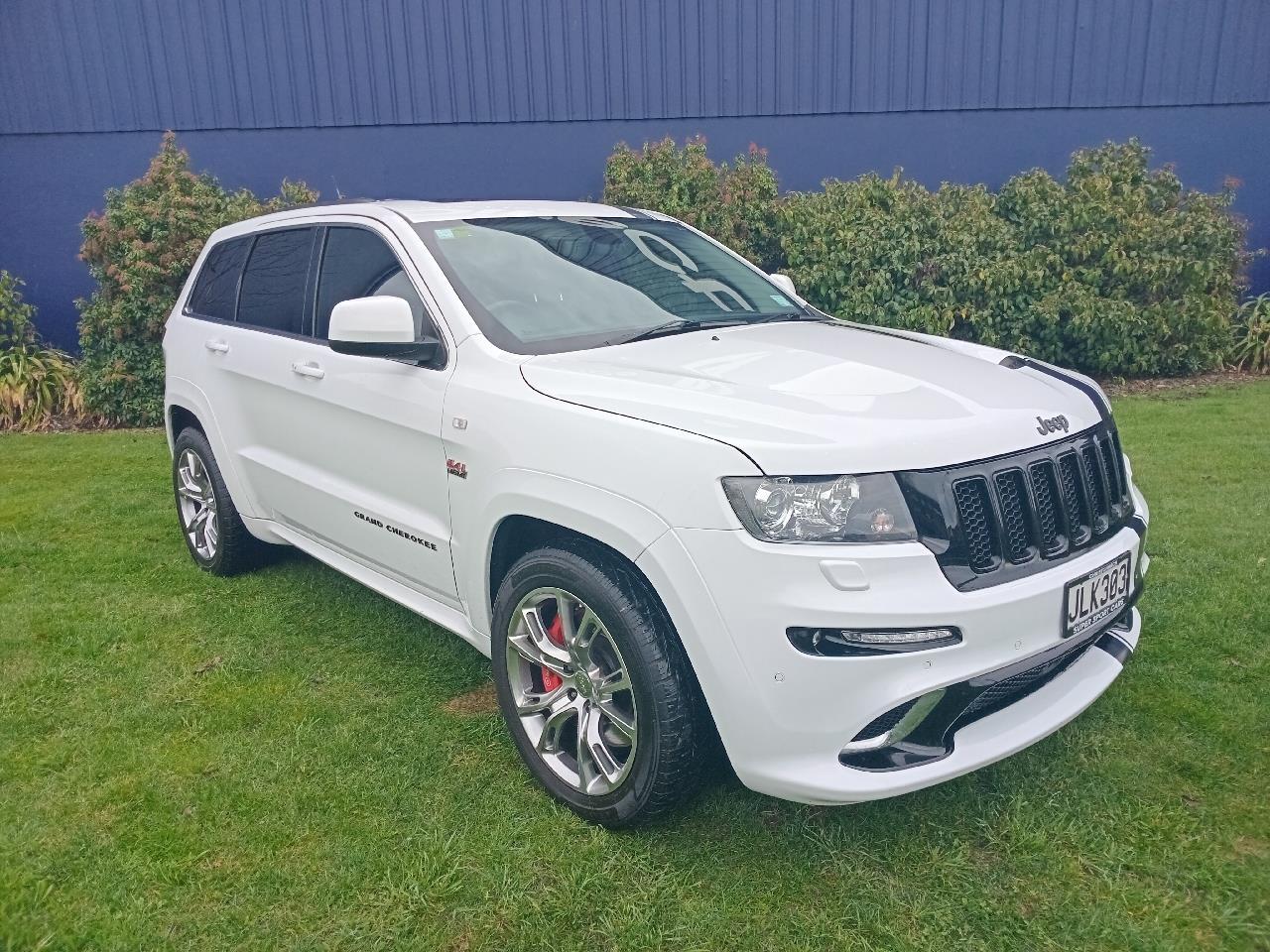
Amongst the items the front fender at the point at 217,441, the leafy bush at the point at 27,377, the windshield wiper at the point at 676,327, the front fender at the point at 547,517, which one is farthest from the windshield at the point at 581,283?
the leafy bush at the point at 27,377

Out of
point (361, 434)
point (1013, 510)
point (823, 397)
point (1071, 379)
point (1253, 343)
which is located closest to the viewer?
point (1013, 510)

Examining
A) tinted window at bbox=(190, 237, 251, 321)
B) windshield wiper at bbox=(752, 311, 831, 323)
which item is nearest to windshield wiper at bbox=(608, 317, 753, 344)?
windshield wiper at bbox=(752, 311, 831, 323)

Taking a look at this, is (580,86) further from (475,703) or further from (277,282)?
(475,703)

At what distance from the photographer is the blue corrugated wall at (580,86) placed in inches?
379

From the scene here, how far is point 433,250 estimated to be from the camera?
11.5ft

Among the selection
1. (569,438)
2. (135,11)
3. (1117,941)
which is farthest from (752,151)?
(1117,941)

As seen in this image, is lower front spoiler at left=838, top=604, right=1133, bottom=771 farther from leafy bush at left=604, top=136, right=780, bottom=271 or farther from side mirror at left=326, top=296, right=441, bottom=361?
leafy bush at left=604, top=136, right=780, bottom=271

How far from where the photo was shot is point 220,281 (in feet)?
15.9

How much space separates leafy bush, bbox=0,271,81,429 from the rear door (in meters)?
6.05

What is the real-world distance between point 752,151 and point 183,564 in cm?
646

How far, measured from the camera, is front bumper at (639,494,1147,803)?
7.60ft

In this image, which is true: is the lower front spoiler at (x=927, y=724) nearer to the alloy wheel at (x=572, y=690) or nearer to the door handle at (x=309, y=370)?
the alloy wheel at (x=572, y=690)

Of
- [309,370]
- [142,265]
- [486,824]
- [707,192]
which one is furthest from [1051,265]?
[142,265]

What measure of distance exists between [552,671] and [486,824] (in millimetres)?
482
